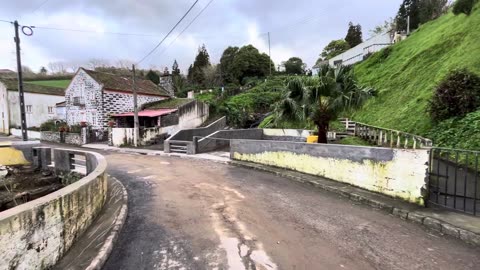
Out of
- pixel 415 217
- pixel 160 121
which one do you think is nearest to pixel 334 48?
pixel 160 121

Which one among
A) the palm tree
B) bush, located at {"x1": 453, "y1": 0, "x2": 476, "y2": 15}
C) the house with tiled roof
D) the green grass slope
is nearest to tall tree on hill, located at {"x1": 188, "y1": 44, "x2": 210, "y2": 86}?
the house with tiled roof

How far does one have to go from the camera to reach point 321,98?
38.7 ft

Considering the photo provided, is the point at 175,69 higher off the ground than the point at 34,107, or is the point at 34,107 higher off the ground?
the point at 175,69

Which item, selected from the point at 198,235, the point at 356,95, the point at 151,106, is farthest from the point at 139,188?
the point at 151,106

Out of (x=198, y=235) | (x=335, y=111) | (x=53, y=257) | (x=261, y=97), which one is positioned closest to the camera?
→ (x=53, y=257)

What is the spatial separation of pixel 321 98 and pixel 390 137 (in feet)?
18.7

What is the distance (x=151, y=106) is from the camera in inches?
1207

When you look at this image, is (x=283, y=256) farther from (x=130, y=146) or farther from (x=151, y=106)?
(x=151, y=106)

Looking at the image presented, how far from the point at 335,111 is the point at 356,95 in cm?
99

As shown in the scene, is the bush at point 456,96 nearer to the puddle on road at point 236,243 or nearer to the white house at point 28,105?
the puddle on road at point 236,243

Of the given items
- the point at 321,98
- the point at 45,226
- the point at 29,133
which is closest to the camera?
the point at 45,226

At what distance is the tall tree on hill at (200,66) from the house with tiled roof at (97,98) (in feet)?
67.9

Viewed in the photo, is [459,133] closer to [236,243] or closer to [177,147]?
[236,243]

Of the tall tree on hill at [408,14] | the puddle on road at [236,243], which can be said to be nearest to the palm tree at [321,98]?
the puddle on road at [236,243]
